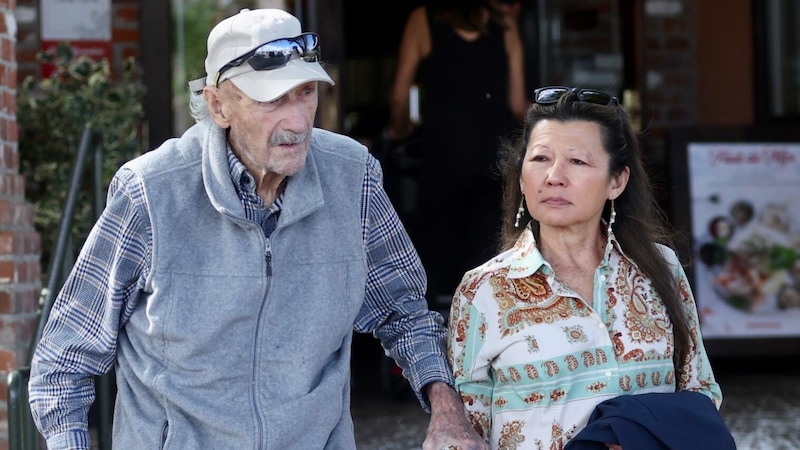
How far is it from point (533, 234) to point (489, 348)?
1.10 feet

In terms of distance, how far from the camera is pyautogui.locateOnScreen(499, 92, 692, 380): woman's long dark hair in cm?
298

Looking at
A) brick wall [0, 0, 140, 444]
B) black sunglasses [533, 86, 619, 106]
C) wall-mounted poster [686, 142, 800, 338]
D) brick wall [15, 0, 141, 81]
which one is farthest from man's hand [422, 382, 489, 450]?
wall-mounted poster [686, 142, 800, 338]

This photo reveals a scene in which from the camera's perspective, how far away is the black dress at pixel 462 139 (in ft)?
21.2

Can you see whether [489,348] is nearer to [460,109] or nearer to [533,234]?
[533,234]

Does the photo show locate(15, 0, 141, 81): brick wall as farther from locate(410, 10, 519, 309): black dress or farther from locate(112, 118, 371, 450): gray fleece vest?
locate(112, 118, 371, 450): gray fleece vest

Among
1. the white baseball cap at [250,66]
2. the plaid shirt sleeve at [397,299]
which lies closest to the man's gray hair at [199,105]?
the white baseball cap at [250,66]

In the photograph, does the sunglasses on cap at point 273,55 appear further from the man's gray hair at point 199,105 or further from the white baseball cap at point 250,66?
the man's gray hair at point 199,105

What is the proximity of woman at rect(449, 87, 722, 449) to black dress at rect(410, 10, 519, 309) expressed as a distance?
10.8ft

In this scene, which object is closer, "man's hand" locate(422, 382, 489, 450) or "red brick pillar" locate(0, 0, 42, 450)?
"man's hand" locate(422, 382, 489, 450)

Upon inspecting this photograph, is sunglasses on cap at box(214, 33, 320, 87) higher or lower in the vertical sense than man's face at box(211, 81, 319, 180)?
higher

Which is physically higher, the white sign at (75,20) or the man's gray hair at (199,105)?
the white sign at (75,20)

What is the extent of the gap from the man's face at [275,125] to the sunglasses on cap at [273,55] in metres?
0.05

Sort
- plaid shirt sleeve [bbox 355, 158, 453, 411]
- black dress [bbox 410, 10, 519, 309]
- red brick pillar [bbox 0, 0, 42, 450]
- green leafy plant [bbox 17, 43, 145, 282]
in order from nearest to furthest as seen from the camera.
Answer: plaid shirt sleeve [bbox 355, 158, 453, 411], red brick pillar [bbox 0, 0, 42, 450], green leafy plant [bbox 17, 43, 145, 282], black dress [bbox 410, 10, 519, 309]

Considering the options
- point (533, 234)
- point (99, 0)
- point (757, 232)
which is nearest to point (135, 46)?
point (99, 0)
